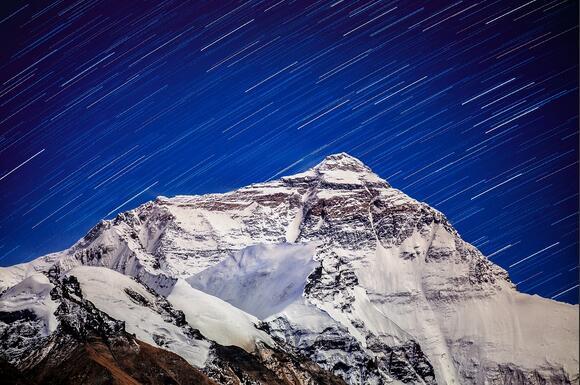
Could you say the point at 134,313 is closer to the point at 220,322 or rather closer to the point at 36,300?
the point at 36,300

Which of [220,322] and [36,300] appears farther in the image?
[220,322]

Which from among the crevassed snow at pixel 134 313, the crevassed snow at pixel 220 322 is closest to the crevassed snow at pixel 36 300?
the crevassed snow at pixel 134 313

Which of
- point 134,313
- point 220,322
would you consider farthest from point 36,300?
point 220,322

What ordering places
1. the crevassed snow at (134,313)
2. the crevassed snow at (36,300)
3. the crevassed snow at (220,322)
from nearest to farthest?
1. the crevassed snow at (36,300)
2. the crevassed snow at (134,313)
3. the crevassed snow at (220,322)

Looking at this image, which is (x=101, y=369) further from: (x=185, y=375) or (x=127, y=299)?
(x=127, y=299)

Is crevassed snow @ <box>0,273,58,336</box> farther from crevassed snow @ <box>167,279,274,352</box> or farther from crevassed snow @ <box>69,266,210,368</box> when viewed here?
crevassed snow @ <box>167,279,274,352</box>

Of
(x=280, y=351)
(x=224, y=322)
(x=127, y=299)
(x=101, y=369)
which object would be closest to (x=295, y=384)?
(x=280, y=351)

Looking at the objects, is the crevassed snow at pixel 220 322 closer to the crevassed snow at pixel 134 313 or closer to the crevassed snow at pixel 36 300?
the crevassed snow at pixel 134 313
